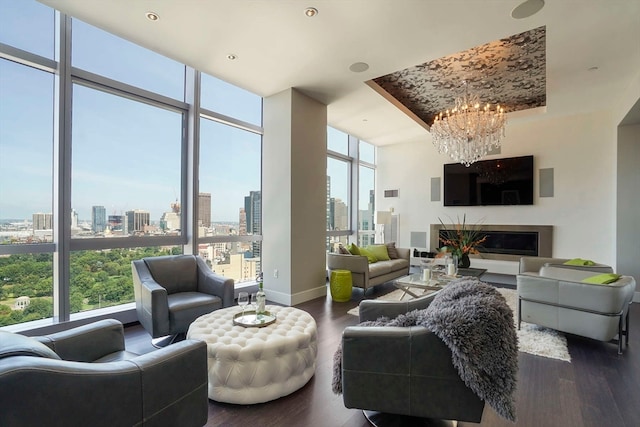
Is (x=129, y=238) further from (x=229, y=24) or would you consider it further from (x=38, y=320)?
(x=229, y=24)

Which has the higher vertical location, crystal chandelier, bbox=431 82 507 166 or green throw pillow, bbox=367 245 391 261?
crystal chandelier, bbox=431 82 507 166

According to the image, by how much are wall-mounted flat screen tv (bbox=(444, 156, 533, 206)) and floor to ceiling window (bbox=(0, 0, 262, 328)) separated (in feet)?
15.7

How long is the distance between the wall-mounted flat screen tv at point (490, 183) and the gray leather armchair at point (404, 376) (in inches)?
222

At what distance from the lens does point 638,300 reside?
4.82 meters

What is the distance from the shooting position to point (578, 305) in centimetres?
303

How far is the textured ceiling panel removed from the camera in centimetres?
377

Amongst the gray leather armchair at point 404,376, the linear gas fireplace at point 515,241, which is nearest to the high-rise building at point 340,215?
the linear gas fireplace at point 515,241

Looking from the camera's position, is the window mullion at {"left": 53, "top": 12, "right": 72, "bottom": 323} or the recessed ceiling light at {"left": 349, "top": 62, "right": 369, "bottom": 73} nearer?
the window mullion at {"left": 53, "top": 12, "right": 72, "bottom": 323}

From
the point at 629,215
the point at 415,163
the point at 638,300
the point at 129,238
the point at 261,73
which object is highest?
the point at 261,73

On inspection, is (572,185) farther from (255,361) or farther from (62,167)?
(62,167)

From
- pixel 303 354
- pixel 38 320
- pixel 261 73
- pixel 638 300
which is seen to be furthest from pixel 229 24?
pixel 638 300

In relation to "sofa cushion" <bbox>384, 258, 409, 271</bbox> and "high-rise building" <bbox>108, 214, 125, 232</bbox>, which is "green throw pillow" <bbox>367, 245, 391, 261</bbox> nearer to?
"sofa cushion" <bbox>384, 258, 409, 271</bbox>

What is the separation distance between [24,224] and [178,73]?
254 cm

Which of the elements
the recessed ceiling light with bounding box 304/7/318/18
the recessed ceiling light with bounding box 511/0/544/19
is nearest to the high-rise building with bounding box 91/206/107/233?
the recessed ceiling light with bounding box 304/7/318/18
